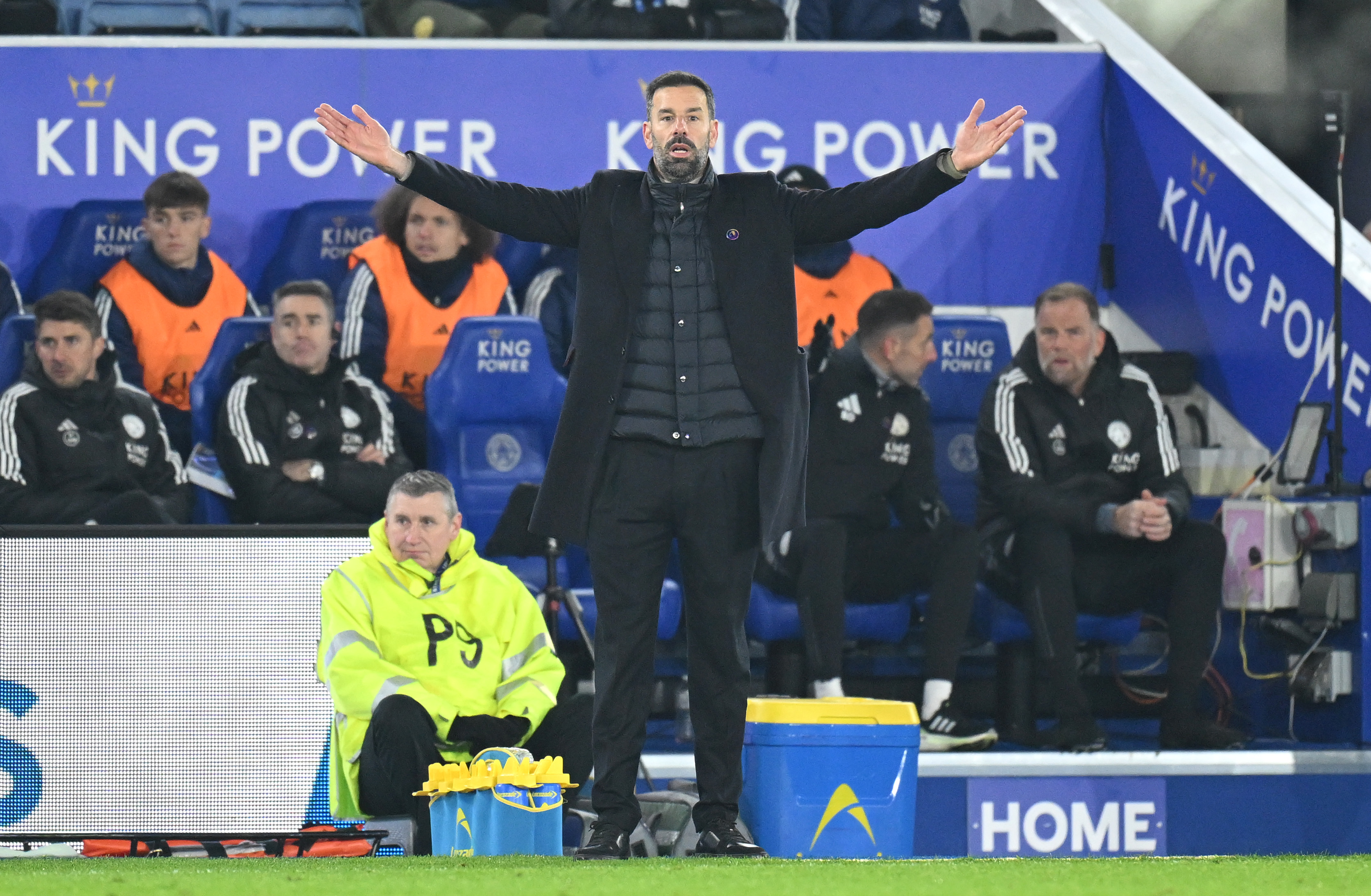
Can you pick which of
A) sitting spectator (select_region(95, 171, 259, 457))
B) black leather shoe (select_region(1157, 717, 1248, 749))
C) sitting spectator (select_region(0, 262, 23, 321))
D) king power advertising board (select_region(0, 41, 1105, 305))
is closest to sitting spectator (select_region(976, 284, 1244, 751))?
black leather shoe (select_region(1157, 717, 1248, 749))

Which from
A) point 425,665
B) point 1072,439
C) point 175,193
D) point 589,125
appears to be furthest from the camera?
point 589,125

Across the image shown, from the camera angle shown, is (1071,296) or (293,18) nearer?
(1071,296)

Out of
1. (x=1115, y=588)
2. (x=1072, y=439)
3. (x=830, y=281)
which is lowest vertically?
(x=1115, y=588)

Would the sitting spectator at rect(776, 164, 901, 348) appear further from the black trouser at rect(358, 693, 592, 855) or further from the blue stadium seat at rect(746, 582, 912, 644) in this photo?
the black trouser at rect(358, 693, 592, 855)

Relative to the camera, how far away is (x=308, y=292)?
5379 millimetres

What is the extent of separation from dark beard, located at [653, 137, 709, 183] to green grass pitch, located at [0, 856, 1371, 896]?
117 centimetres

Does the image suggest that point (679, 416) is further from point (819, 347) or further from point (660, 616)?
point (819, 347)

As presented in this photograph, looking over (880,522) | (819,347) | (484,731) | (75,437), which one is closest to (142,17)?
(75,437)

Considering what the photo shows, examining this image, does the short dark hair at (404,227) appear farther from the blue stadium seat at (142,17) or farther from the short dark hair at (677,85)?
the short dark hair at (677,85)

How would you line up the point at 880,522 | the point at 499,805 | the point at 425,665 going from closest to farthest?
1. the point at 499,805
2. the point at 425,665
3. the point at 880,522

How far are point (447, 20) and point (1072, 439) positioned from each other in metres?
3.17

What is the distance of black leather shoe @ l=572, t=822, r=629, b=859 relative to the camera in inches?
119

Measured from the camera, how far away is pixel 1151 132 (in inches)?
251

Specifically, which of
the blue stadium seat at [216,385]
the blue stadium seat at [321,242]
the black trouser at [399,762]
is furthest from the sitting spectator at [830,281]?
the black trouser at [399,762]
